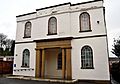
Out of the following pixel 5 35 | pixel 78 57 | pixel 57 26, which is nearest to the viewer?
pixel 78 57

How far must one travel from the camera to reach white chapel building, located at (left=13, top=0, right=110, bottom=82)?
14844mm

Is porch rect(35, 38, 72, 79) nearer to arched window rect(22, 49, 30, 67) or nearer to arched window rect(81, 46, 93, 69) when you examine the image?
arched window rect(81, 46, 93, 69)

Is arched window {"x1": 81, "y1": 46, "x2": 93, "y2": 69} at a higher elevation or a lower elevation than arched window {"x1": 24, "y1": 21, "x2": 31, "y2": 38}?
lower

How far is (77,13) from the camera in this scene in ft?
53.7

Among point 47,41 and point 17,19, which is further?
point 17,19

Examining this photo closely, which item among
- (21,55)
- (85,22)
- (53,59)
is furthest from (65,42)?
(21,55)

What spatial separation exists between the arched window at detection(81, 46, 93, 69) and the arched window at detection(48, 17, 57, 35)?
393 centimetres

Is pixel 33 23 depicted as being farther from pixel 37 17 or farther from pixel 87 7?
pixel 87 7

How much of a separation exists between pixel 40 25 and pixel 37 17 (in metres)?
1.14

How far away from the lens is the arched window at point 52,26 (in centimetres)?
1736

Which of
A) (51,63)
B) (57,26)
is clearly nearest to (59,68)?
(51,63)

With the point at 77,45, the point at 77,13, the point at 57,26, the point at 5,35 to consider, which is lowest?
the point at 77,45

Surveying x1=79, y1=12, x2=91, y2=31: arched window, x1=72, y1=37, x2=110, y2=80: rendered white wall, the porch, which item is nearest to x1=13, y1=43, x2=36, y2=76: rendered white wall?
the porch

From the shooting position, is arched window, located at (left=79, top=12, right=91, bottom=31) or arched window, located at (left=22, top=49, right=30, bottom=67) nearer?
arched window, located at (left=79, top=12, right=91, bottom=31)
